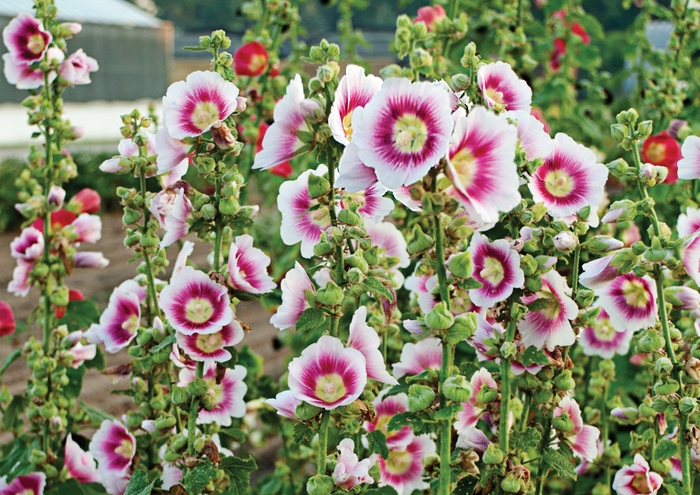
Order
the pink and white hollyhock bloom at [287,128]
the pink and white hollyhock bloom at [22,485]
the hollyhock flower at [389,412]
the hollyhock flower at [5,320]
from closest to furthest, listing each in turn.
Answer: the pink and white hollyhock bloom at [287,128] < the hollyhock flower at [389,412] < the pink and white hollyhock bloom at [22,485] < the hollyhock flower at [5,320]

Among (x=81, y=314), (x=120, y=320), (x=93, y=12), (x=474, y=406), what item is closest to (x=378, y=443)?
(x=474, y=406)

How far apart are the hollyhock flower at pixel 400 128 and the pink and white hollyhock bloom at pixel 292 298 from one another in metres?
0.23

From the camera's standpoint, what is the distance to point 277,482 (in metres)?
1.98

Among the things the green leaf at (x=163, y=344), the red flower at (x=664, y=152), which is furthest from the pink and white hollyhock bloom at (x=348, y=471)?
the red flower at (x=664, y=152)

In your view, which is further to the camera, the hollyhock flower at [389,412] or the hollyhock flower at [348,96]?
the hollyhock flower at [389,412]

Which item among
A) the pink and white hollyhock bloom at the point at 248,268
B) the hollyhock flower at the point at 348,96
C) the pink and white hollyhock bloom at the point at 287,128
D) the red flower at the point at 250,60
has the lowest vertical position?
the red flower at the point at 250,60

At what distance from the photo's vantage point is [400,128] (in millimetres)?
882

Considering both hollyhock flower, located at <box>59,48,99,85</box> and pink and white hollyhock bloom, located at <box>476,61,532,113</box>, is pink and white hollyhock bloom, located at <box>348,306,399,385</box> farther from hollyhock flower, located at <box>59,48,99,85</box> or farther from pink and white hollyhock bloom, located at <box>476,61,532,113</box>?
hollyhock flower, located at <box>59,48,99,85</box>

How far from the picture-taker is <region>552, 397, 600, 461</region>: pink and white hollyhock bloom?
1.21 m

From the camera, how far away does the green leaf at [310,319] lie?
1022mm

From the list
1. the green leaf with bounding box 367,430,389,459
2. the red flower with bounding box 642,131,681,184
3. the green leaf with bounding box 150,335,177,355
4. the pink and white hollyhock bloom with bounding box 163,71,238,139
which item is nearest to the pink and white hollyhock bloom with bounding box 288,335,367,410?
the green leaf with bounding box 367,430,389,459

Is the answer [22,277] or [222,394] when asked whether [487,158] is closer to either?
[222,394]

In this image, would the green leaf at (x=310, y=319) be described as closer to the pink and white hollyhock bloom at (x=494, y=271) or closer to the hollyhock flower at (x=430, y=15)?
the pink and white hollyhock bloom at (x=494, y=271)

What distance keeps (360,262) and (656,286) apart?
420 millimetres
